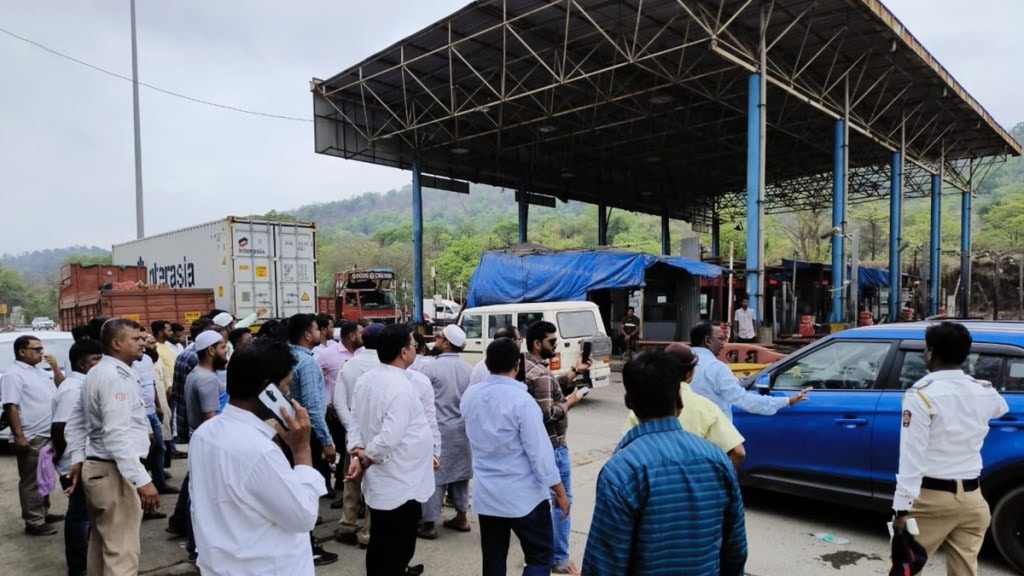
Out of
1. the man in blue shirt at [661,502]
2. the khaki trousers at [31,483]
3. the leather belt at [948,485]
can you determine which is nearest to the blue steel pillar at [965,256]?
the leather belt at [948,485]

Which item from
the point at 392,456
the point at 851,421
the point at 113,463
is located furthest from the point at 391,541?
the point at 851,421

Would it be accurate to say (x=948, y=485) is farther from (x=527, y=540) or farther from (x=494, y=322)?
(x=494, y=322)

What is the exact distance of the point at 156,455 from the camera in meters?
5.86

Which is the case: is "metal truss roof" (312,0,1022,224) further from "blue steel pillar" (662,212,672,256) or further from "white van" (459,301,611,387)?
"white van" (459,301,611,387)

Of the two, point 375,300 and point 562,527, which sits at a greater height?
point 375,300

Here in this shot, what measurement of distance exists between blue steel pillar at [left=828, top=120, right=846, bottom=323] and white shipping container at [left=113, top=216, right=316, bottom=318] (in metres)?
14.5

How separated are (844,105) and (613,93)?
22.9 feet

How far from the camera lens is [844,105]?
60.6ft

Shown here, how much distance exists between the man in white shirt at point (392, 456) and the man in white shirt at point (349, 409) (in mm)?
1078

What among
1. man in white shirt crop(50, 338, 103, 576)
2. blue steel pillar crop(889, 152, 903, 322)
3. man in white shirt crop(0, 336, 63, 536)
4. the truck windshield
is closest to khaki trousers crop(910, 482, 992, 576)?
man in white shirt crop(50, 338, 103, 576)

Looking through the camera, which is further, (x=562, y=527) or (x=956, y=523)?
(x=562, y=527)

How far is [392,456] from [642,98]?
19.6 meters

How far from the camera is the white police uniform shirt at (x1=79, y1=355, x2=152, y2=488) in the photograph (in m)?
3.36

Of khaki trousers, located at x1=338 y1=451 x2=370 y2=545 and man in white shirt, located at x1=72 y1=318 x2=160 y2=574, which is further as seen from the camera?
khaki trousers, located at x1=338 y1=451 x2=370 y2=545
